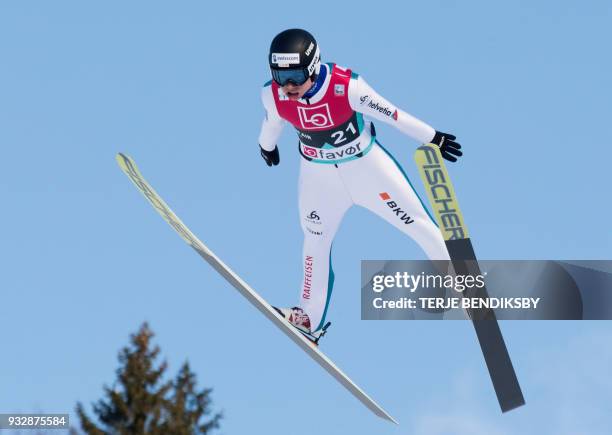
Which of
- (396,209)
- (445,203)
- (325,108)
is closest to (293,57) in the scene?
(325,108)

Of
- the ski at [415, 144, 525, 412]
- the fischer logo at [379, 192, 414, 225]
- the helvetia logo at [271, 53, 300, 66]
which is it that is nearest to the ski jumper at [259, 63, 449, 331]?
the fischer logo at [379, 192, 414, 225]

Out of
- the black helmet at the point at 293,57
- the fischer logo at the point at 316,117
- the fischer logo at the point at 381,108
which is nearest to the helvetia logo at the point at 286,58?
the black helmet at the point at 293,57

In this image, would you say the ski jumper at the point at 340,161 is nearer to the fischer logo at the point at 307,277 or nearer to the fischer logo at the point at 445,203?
the fischer logo at the point at 307,277

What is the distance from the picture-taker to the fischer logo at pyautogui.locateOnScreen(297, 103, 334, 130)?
1353cm

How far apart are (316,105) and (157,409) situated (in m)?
6.46

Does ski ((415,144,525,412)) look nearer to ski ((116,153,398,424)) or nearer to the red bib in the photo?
the red bib

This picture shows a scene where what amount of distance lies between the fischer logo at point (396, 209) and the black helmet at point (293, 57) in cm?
138

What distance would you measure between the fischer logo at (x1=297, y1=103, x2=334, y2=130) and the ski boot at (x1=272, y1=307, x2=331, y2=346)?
6.48 feet

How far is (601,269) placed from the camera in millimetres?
15445

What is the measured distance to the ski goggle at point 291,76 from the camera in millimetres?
13211

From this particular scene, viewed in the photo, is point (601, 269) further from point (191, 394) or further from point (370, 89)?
point (191, 394)

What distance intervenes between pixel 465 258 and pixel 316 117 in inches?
77.2

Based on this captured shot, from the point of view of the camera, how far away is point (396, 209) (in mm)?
13914

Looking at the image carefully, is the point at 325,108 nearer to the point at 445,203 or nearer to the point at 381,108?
the point at 381,108
